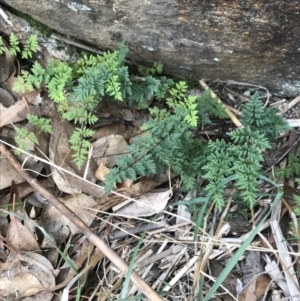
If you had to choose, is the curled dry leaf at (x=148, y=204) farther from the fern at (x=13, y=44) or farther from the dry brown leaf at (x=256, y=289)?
the fern at (x=13, y=44)

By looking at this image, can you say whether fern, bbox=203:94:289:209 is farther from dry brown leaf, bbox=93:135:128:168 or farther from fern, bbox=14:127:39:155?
fern, bbox=14:127:39:155

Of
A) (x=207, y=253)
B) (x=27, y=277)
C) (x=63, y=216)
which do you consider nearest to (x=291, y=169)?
(x=207, y=253)

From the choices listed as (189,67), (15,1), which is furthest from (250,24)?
(15,1)

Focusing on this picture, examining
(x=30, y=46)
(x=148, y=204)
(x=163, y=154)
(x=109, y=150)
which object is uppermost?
(x=30, y=46)

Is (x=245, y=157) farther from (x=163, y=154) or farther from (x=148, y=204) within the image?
(x=148, y=204)

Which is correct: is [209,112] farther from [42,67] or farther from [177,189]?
[42,67]

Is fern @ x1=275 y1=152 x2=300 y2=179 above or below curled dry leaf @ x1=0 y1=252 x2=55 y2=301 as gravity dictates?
above

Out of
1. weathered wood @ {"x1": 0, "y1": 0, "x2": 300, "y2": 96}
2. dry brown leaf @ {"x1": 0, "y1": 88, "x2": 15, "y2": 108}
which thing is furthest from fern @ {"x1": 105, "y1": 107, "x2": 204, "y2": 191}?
dry brown leaf @ {"x1": 0, "y1": 88, "x2": 15, "y2": 108}
